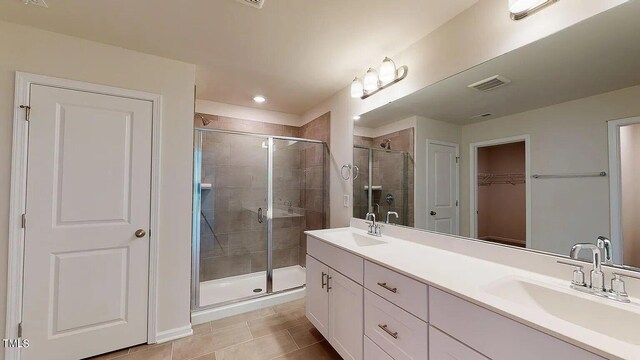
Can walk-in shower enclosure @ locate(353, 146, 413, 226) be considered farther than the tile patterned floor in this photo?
Yes

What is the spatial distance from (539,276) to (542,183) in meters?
0.45

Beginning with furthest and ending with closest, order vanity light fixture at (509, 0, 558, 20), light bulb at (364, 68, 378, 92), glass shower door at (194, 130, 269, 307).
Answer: glass shower door at (194, 130, 269, 307), light bulb at (364, 68, 378, 92), vanity light fixture at (509, 0, 558, 20)

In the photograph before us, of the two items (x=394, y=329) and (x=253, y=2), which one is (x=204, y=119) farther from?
(x=394, y=329)

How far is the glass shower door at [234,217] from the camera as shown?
278 cm

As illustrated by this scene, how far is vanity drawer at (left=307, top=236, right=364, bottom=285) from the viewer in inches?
58.0

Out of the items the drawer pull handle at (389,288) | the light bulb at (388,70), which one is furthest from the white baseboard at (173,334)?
the light bulb at (388,70)

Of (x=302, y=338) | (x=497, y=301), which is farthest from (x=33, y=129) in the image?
(x=497, y=301)

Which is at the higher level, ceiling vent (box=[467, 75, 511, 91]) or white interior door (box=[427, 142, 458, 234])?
ceiling vent (box=[467, 75, 511, 91])

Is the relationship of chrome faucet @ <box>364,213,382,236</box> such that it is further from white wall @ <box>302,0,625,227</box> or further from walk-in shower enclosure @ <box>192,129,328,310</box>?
white wall @ <box>302,0,625,227</box>

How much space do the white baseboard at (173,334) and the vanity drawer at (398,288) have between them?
1642mm

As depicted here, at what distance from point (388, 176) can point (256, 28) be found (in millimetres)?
1521

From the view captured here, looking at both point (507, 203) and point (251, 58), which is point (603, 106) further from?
point (251, 58)

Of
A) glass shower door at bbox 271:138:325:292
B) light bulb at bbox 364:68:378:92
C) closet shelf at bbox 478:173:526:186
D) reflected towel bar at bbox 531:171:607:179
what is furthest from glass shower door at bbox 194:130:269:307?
reflected towel bar at bbox 531:171:607:179

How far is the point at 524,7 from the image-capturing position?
1161 mm
